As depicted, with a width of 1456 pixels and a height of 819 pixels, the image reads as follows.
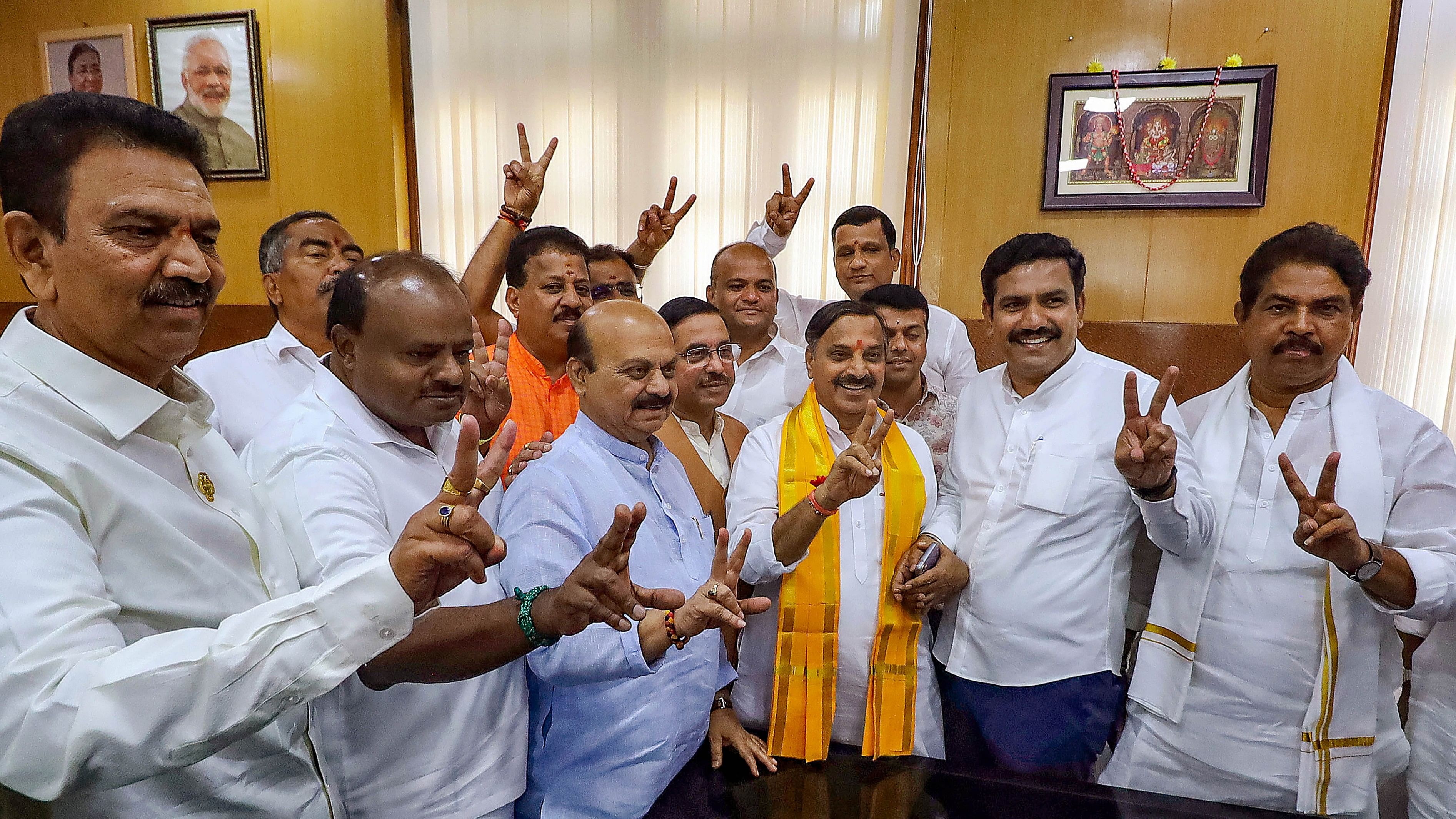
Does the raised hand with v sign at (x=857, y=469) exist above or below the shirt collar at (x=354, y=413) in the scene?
below

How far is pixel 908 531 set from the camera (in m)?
1.96

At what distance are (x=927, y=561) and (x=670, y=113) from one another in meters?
3.57

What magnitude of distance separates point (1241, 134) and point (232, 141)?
6.07 metres

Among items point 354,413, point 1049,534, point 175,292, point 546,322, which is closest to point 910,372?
point 1049,534

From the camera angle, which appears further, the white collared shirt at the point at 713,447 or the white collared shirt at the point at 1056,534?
the white collared shirt at the point at 713,447

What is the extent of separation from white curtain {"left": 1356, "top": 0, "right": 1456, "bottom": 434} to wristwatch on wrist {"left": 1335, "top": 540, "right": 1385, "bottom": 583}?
312cm

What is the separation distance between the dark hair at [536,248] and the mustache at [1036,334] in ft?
4.41

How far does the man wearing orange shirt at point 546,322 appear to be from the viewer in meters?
2.33

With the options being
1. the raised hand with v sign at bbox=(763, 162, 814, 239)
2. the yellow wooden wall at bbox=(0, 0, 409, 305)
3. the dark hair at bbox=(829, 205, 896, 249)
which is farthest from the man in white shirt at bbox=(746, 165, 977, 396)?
the yellow wooden wall at bbox=(0, 0, 409, 305)

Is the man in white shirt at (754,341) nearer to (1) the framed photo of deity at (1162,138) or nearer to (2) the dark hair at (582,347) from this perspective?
(2) the dark hair at (582,347)

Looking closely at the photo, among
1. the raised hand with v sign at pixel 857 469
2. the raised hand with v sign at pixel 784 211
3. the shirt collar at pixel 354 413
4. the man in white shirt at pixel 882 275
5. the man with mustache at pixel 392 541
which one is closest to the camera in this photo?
the man with mustache at pixel 392 541

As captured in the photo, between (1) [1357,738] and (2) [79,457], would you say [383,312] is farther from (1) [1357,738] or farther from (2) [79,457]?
(1) [1357,738]

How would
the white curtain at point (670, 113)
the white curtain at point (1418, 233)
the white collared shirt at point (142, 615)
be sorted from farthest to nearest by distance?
the white curtain at point (670, 113) < the white curtain at point (1418, 233) < the white collared shirt at point (142, 615)

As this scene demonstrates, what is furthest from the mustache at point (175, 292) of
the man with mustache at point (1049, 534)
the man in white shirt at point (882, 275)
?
the man in white shirt at point (882, 275)
